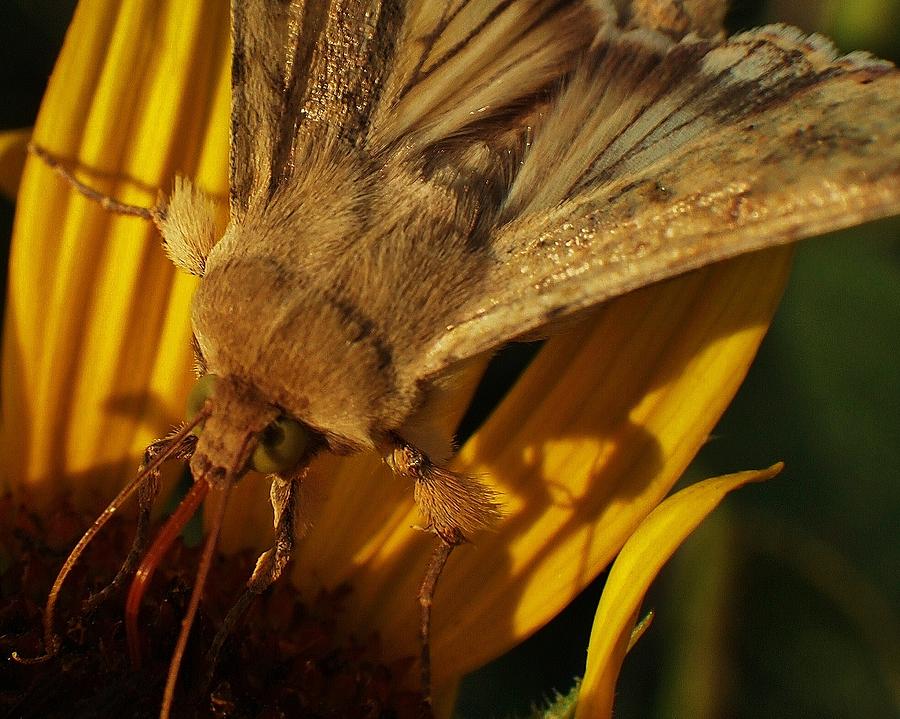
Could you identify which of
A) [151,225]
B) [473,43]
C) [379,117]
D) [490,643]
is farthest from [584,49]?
[490,643]

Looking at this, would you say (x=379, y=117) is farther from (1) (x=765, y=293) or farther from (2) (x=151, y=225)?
(1) (x=765, y=293)

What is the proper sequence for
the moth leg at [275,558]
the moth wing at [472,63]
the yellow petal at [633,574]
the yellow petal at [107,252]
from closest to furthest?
the yellow petal at [633,574] → the moth leg at [275,558] → the moth wing at [472,63] → the yellow petal at [107,252]

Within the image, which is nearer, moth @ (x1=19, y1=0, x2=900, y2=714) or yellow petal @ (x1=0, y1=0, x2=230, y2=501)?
moth @ (x1=19, y1=0, x2=900, y2=714)

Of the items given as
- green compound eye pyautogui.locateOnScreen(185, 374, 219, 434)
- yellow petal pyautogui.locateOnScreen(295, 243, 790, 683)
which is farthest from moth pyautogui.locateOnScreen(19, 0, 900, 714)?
yellow petal pyautogui.locateOnScreen(295, 243, 790, 683)

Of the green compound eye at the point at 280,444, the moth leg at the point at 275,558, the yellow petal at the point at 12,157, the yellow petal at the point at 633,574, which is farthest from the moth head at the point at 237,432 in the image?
the yellow petal at the point at 12,157

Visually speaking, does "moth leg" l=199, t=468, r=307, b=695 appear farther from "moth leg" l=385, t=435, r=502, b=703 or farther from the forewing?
the forewing

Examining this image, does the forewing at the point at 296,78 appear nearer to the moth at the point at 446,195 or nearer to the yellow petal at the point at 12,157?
the moth at the point at 446,195
